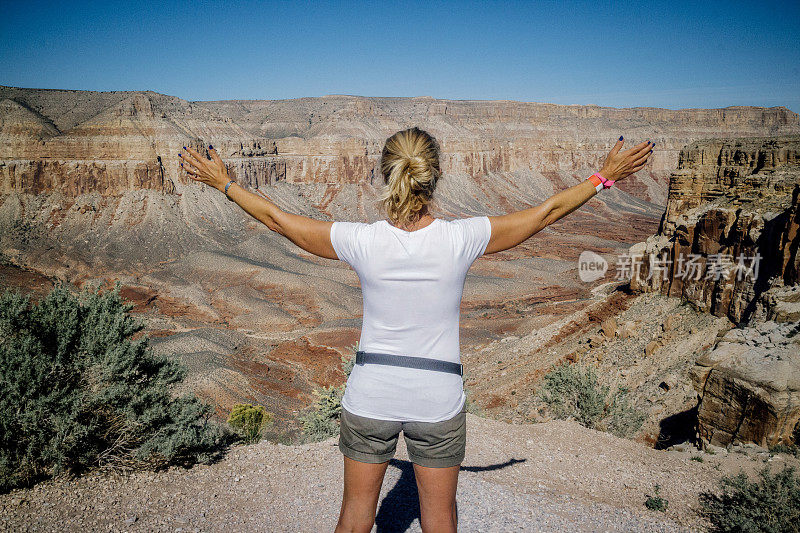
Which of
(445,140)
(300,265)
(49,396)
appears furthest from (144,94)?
(49,396)

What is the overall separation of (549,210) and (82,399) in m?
5.55

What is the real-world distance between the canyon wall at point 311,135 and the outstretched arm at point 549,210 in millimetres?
30985

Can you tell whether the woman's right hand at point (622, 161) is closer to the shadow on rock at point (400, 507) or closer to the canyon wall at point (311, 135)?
the shadow on rock at point (400, 507)

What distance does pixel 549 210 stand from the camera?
2.04m

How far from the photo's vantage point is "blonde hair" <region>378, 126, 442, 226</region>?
1887 millimetres

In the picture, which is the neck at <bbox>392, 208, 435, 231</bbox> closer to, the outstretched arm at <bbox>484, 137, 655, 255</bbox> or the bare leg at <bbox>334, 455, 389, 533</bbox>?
the outstretched arm at <bbox>484, 137, 655, 255</bbox>

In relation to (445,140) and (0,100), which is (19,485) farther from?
(445,140)

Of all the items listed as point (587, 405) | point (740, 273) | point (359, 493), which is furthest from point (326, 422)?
point (740, 273)

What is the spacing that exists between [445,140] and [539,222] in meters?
96.3

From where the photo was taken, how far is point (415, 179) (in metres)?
1.90

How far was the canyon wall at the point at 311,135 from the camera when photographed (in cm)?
5053

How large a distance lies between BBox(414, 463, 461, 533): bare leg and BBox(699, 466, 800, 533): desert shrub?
4322 millimetres

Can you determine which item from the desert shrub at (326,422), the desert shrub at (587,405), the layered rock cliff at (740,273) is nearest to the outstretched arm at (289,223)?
the desert shrub at (326,422)

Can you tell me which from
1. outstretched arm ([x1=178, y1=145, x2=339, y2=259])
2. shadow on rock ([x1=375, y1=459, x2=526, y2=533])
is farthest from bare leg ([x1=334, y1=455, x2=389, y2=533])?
shadow on rock ([x1=375, y1=459, x2=526, y2=533])
